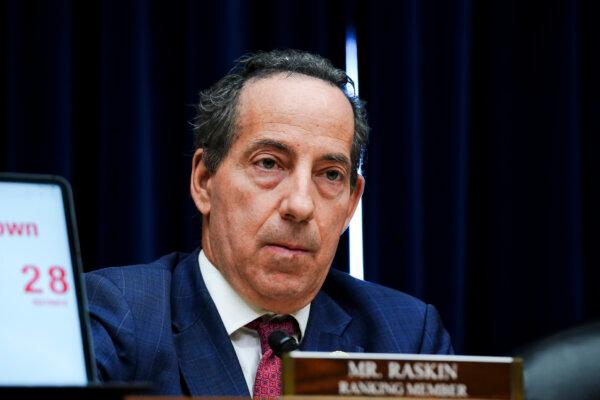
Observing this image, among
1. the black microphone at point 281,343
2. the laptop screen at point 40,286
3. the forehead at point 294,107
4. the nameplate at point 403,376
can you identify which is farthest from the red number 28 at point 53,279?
the forehead at point 294,107

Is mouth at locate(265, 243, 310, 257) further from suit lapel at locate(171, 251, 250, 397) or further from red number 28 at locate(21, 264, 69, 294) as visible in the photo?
red number 28 at locate(21, 264, 69, 294)

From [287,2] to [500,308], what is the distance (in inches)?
38.7

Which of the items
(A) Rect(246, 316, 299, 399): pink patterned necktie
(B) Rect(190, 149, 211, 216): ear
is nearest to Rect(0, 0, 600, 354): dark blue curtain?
(B) Rect(190, 149, 211, 216): ear

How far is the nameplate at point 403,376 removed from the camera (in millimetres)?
874

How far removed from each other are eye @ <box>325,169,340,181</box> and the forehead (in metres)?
0.06

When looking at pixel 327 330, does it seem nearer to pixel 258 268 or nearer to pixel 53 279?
pixel 258 268

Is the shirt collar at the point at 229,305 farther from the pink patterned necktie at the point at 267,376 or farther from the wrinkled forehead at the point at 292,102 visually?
the wrinkled forehead at the point at 292,102

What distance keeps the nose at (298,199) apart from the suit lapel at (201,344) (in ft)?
0.75

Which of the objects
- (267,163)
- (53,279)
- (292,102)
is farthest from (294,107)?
(53,279)

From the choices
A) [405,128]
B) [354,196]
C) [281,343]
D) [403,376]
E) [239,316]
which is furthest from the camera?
[405,128]

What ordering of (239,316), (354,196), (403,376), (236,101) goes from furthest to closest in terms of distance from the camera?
(354,196) → (236,101) → (239,316) → (403,376)

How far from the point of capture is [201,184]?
1.90m

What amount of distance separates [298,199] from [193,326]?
298 millimetres

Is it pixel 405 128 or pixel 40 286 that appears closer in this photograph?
pixel 40 286
